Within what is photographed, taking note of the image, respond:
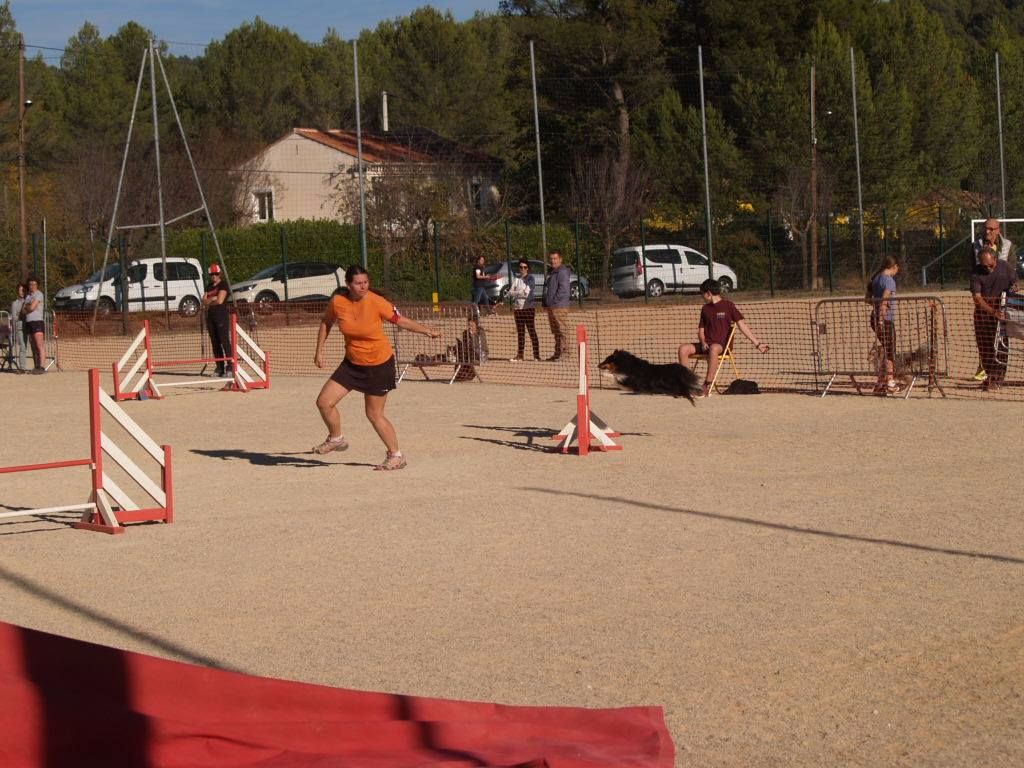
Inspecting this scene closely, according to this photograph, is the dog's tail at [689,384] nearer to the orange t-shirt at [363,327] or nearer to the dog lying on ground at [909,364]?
the orange t-shirt at [363,327]

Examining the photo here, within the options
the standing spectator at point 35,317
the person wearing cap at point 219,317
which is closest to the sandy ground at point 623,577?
the person wearing cap at point 219,317

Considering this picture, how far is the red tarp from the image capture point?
175 inches

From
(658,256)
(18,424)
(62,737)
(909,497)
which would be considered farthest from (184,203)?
(62,737)

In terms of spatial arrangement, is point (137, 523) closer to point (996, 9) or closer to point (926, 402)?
point (926, 402)

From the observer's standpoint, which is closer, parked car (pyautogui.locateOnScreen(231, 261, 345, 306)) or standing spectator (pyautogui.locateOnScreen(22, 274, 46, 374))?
standing spectator (pyautogui.locateOnScreen(22, 274, 46, 374))

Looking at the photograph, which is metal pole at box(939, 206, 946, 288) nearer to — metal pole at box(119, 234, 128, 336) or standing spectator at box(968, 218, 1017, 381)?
metal pole at box(119, 234, 128, 336)

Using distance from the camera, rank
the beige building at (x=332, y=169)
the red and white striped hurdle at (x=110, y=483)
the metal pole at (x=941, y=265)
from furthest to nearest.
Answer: the beige building at (x=332, y=169) → the metal pole at (x=941, y=265) → the red and white striped hurdle at (x=110, y=483)

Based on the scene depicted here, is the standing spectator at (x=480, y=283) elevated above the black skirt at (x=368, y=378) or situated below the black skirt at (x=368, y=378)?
above

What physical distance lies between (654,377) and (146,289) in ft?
83.2

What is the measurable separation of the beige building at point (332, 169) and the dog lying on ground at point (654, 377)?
38.0 meters

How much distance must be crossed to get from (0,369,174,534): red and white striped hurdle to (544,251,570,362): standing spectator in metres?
13.0

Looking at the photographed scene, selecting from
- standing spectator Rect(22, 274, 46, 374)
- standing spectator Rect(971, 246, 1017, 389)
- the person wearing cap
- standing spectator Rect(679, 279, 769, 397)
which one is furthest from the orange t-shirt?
standing spectator Rect(22, 274, 46, 374)

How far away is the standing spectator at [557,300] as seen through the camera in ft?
74.3

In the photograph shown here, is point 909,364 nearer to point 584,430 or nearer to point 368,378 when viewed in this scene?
point 584,430
